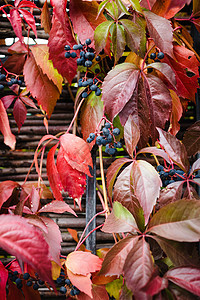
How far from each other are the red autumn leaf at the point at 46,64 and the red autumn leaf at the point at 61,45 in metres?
0.03

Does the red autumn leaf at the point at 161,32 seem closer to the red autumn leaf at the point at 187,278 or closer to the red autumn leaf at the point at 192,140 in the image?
the red autumn leaf at the point at 192,140

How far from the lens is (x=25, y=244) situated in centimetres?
36

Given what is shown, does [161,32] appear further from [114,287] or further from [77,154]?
[114,287]

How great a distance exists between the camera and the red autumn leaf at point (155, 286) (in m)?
0.36

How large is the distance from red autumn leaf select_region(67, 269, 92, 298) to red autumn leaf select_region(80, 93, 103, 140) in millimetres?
322

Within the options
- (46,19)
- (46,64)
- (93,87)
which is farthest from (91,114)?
(46,19)

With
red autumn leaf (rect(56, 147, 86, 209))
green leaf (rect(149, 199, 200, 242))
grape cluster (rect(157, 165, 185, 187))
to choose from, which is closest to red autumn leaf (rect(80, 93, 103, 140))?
red autumn leaf (rect(56, 147, 86, 209))

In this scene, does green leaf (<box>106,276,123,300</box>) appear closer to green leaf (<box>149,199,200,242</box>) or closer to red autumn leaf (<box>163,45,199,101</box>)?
green leaf (<box>149,199,200,242</box>)

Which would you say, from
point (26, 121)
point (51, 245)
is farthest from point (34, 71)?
point (51, 245)

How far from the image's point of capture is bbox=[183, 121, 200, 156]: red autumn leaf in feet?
2.06

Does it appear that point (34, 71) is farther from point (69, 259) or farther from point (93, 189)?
point (69, 259)

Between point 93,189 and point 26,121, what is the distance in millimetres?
294

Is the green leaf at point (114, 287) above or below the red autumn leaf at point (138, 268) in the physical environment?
below

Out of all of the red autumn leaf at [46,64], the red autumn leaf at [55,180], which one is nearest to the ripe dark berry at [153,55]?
the red autumn leaf at [46,64]
